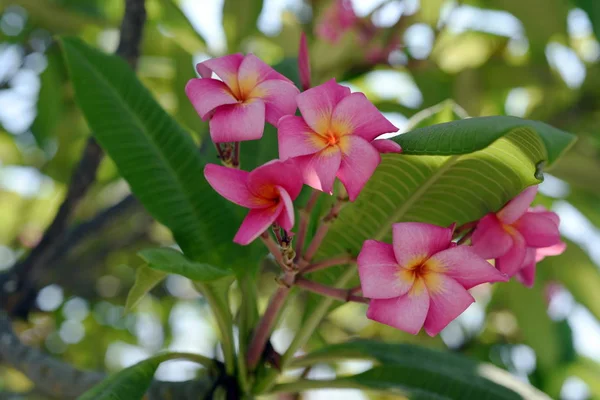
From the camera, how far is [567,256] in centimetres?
171

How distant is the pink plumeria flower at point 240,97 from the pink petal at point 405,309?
0.21m

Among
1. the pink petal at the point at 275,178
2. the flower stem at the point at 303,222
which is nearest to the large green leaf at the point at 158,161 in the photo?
the flower stem at the point at 303,222

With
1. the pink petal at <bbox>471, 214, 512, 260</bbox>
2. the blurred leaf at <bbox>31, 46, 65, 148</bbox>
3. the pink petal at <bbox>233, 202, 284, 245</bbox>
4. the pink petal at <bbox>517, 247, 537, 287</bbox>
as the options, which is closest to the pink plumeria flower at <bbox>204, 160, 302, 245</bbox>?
the pink petal at <bbox>233, 202, 284, 245</bbox>

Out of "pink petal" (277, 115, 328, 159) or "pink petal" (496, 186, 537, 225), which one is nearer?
"pink petal" (277, 115, 328, 159)

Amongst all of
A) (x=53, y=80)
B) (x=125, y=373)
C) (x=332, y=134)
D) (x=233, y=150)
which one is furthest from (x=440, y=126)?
(x=53, y=80)

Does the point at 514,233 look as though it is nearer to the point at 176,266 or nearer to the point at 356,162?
the point at 356,162

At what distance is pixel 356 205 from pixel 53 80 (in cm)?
122

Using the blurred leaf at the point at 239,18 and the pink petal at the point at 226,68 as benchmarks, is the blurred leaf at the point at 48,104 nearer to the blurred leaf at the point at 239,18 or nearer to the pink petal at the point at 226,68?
the blurred leaf at the point at 239,18

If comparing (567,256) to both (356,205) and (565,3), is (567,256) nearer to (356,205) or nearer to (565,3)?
(565,3)

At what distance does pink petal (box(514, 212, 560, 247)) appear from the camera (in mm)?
789

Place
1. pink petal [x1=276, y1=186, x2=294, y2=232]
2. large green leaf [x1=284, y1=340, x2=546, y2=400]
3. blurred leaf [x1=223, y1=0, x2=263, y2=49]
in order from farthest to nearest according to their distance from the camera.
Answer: blurred leaf [x1=223, y1=0, x2=263, y2=49] → large green leaf [x1=284, y1=340, x2=546, y2=400] → pink petal [x1=276, y1=186, x2=294, y2=232]

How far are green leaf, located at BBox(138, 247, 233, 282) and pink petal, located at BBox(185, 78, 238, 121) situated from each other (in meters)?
0.15

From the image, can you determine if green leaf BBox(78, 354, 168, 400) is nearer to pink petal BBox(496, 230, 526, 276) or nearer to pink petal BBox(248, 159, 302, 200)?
pink petal BBox(248, 159, 302, 200)

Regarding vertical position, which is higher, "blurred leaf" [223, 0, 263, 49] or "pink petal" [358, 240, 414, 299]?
"pink petal" [358, 240, 414, 299]
